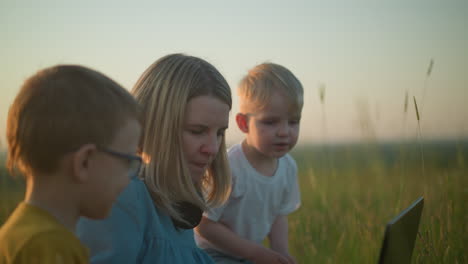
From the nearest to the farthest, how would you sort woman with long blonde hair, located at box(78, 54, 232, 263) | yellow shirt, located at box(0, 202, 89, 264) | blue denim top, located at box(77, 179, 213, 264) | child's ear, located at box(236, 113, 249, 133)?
yellow shirt, located at box(0, 202, 89, 264) < blue denim top, located at box(77, 179, 213, 264) < woman with long blonde hair, located at box(78, 54, 232, 263) < child's ear, located at box(236, 113, 249, 133)

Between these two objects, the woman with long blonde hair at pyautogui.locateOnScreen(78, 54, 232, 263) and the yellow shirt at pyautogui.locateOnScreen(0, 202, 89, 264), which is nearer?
the yellow shirt at pyautogui.locateOnScreen(0, 202, 89, 264)

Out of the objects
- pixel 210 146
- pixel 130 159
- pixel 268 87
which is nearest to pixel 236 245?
pixel 210 146

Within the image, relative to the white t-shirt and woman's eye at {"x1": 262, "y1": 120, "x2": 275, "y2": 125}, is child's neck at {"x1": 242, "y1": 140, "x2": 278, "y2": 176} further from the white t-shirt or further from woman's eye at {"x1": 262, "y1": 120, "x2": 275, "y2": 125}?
woman's eye at {"x1": 262, "y1": 120, "x2": 275, "y2": 125}

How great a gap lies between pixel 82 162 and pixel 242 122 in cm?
202

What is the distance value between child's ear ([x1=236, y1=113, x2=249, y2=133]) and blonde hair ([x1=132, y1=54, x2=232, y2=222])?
3.44ft

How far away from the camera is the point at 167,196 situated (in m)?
1.89

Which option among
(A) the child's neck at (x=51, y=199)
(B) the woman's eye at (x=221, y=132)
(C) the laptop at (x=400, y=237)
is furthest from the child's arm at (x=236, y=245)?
(A) the child's neck at (x=51, y=199)

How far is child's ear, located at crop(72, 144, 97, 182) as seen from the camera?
4.00 feet

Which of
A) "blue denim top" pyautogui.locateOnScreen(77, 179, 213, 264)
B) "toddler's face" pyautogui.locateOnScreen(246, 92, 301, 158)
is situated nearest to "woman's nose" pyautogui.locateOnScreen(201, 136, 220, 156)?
"blue denim top" pyautogui.locateOnScreen(77, 179, 213, 264)

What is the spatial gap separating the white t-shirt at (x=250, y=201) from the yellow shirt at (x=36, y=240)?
5.17 ft

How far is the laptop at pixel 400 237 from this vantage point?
127 cm

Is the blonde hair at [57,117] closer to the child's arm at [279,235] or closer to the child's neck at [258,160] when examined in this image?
the child's neck at [258,160]

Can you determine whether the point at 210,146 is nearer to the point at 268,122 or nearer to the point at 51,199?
the point at 51,199

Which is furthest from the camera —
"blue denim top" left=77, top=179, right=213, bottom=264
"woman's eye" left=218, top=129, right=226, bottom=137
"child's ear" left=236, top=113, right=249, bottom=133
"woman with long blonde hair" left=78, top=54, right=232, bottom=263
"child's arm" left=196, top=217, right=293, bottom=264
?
"child's ear" left=236, top=113, right=249, bottom=133
